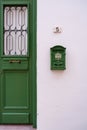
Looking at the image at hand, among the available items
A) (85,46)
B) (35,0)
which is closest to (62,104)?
(85,46)

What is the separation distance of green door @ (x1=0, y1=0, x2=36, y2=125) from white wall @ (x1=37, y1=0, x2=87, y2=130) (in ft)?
1.67

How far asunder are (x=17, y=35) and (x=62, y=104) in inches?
65.6

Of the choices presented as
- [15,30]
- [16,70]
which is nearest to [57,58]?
[16,70]

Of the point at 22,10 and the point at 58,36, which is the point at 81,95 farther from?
the point at 22,10

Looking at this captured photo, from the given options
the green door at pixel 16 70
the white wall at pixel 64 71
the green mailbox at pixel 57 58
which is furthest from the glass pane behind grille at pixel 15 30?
the green mailbox at pixel 57 58

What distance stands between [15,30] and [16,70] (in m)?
0.81

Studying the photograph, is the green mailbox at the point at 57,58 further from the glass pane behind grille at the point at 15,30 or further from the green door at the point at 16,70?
the glass pane behind grille at the point at 15,30

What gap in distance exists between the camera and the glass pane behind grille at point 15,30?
5.33 meters

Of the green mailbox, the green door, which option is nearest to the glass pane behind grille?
the green door

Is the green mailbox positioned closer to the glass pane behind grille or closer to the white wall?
the white wall

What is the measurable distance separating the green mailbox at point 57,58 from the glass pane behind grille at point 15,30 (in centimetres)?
78

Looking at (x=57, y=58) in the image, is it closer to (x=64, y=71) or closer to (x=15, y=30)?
(x=64, y=71)

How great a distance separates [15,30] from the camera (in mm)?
5324

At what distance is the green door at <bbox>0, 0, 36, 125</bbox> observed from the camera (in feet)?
17.4
